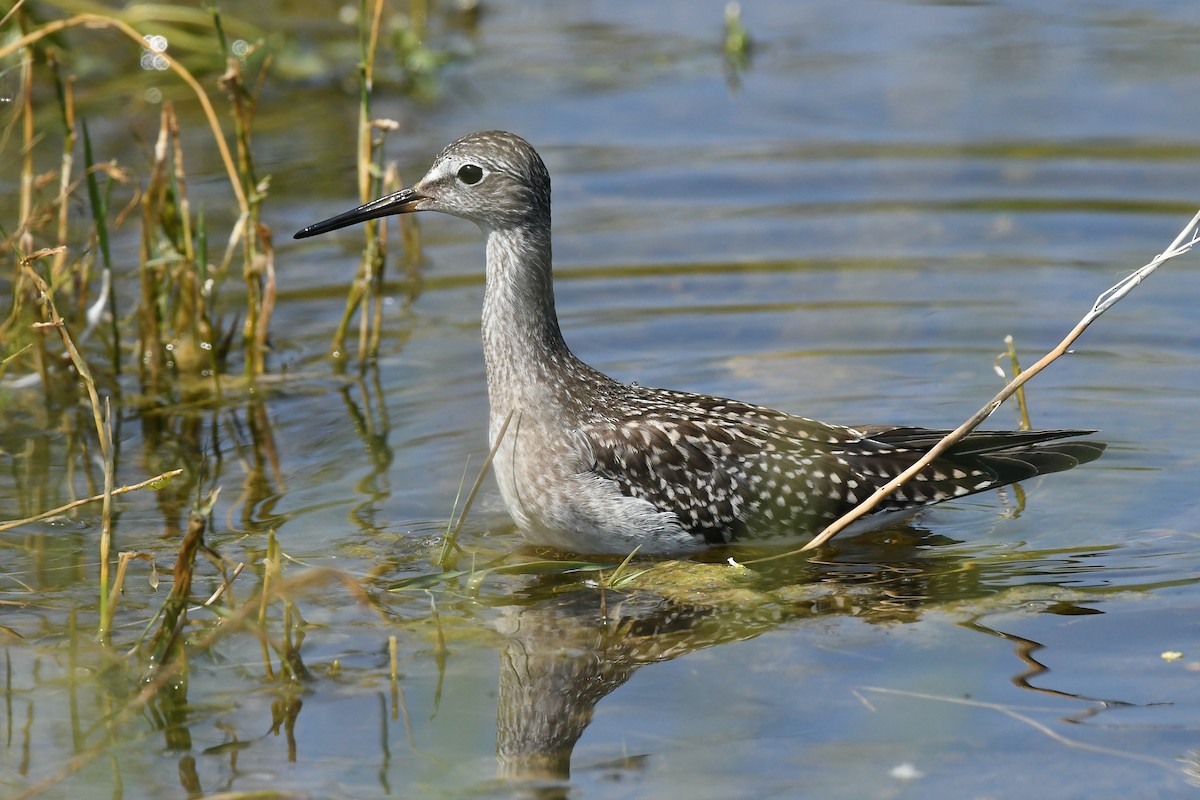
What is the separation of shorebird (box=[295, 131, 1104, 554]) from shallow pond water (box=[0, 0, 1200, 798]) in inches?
9.4

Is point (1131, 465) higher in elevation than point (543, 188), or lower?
lower

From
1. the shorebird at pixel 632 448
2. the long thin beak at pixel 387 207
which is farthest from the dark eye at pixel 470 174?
the long thin beak at pixel 387 207

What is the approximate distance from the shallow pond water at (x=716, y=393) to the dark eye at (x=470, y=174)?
1452 mm

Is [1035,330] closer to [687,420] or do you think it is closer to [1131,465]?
[1131,465]

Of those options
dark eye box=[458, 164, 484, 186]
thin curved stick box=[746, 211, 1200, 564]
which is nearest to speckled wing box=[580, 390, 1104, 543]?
thin curved stick box=[746, 211, 1200, 564]

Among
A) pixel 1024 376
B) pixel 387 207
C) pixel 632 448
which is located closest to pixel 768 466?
pixel 632 448

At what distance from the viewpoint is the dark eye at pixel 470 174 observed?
704 centimetres

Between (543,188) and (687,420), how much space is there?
1.26 metres

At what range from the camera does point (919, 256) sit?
10.1 meters

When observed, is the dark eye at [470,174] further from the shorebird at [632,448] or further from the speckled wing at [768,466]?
the speckled wing at [768,466]

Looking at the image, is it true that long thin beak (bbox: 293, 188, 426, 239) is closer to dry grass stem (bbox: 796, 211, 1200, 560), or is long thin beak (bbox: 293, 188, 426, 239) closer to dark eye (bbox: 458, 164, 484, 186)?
dark eye (bbox: 458, 164, 484, 186)

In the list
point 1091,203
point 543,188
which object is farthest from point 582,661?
point 1091,203

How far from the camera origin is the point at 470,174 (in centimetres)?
705

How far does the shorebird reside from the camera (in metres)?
6.63
